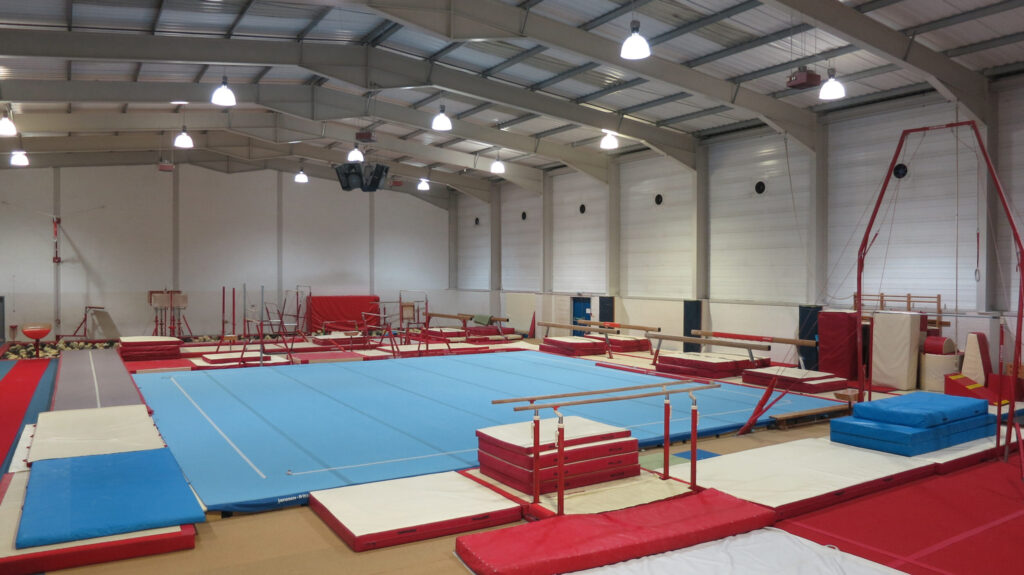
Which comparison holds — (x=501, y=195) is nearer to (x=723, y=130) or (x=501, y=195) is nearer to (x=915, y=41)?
(x=723, y=130)

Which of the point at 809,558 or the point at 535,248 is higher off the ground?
the point at 535,248

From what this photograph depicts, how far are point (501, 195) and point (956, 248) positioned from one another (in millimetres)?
17488

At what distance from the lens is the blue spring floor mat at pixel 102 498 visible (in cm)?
550

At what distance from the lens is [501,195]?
2831 centimetres

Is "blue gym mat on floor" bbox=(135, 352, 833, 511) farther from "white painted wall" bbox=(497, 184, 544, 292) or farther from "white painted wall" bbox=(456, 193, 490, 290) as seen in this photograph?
"white painted wall" bbox=(456, 193, 490, 290)

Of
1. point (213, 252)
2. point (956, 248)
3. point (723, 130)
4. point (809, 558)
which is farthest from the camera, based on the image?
point (213, 252)

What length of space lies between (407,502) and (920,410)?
20.9ft

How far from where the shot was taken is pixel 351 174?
17766 millimetres

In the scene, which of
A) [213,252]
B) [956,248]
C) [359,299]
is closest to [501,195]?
[359,299]

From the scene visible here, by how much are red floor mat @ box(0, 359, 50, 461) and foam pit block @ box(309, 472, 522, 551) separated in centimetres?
499

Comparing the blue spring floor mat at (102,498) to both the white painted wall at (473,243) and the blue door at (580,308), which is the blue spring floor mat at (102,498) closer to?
the blue door at (580,308)

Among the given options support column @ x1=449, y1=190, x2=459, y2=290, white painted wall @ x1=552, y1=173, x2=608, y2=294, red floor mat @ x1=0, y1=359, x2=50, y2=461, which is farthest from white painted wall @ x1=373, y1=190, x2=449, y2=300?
red floor mat @ x1=0, y1=359, x2=50, y2=461

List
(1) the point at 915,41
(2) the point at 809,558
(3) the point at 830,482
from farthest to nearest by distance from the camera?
1. (1) the point at 915,41
2. (3) the point at 830,482
3. (2) the point at 809,558

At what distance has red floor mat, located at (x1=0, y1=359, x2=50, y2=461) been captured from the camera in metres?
9.64
